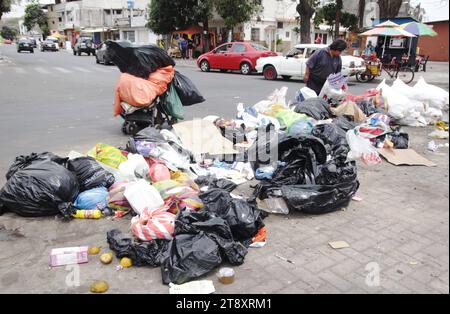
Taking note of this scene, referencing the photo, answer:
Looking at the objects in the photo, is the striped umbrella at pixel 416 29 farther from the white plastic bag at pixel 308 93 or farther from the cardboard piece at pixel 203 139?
the cardboard piece at pixel 203 139

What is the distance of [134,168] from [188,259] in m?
1.80

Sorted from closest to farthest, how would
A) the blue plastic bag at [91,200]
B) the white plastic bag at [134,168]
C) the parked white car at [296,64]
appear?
1. the blue plastic bag at [91,200]
2. the white plastic bag at [134,168]
3. the parked white car at [296,64]

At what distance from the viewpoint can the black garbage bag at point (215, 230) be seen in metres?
2.92

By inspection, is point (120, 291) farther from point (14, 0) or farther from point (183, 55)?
point (14, 0)

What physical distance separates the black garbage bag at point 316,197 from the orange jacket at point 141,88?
10.3 ft

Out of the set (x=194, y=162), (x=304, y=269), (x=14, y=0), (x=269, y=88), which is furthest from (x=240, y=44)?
(x=14, y=0)

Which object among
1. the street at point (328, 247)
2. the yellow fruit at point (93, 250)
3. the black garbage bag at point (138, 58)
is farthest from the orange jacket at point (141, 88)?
the yellow fruit at point (93, 250)

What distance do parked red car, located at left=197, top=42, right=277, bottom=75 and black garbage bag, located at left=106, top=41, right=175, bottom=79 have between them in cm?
1119

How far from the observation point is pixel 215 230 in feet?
9.91

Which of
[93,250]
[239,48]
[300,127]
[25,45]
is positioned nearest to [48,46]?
[25,45]

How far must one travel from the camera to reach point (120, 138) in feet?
22.1

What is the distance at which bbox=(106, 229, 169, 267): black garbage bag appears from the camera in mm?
2938

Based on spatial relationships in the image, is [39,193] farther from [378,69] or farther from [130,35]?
[130,35]

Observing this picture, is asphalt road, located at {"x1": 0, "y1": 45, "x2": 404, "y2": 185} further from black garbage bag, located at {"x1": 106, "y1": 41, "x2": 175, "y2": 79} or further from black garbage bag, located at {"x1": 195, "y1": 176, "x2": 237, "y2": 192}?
black garbage bag, located at {"x1": 195, "y1": 176, "x2": 237, "y2": 192}
